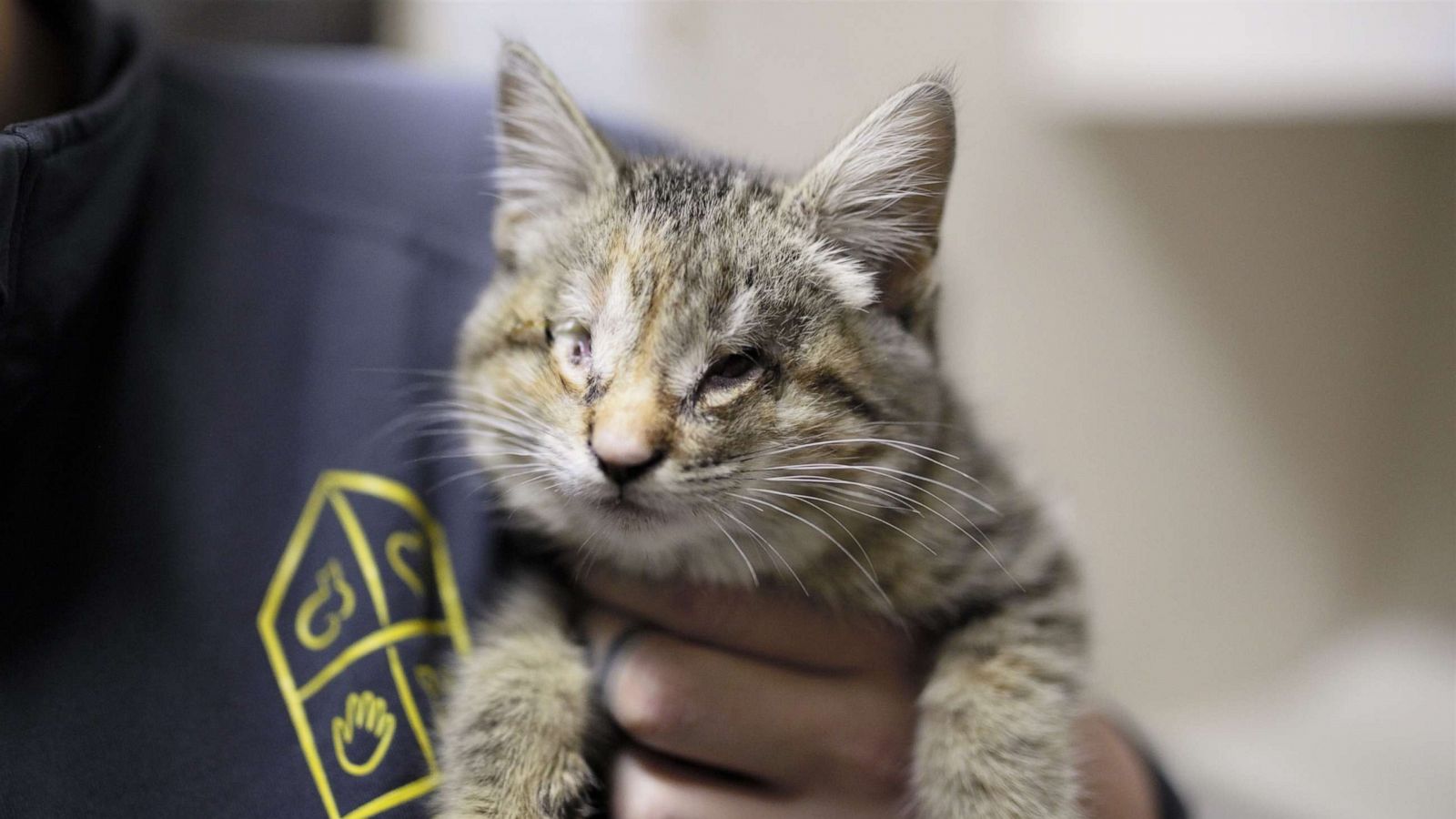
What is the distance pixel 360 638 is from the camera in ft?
2.78

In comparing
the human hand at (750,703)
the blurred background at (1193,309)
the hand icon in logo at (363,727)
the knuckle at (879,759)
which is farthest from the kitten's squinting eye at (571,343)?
the blurred background at (1193,309)

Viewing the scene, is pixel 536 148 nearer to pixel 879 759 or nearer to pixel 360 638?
pixel 360 638

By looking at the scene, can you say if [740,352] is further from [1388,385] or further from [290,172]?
[1388,385]

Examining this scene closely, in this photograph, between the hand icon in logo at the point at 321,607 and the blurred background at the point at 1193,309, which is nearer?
the hand icon in logo at the point at 321,607

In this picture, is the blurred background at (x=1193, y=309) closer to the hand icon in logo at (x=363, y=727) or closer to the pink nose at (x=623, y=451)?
the pink nose at (x=623, y=451)

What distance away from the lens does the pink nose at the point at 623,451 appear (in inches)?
30.2

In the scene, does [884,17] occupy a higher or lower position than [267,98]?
higher

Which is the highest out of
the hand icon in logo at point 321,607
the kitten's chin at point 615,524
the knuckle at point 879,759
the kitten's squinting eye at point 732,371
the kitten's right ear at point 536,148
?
the kitten's right ear at point 536,148

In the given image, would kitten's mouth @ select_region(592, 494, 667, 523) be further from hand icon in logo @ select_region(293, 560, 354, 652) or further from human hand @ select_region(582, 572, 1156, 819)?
hand icon in logo @ select_region(293, 560, 354, 652)

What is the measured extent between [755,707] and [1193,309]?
1832 mm

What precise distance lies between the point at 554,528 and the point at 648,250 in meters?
A: 0.31

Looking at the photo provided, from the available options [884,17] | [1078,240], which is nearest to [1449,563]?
[1078,240]

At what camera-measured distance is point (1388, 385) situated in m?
2.20

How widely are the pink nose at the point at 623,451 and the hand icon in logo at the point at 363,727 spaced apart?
0.30m
